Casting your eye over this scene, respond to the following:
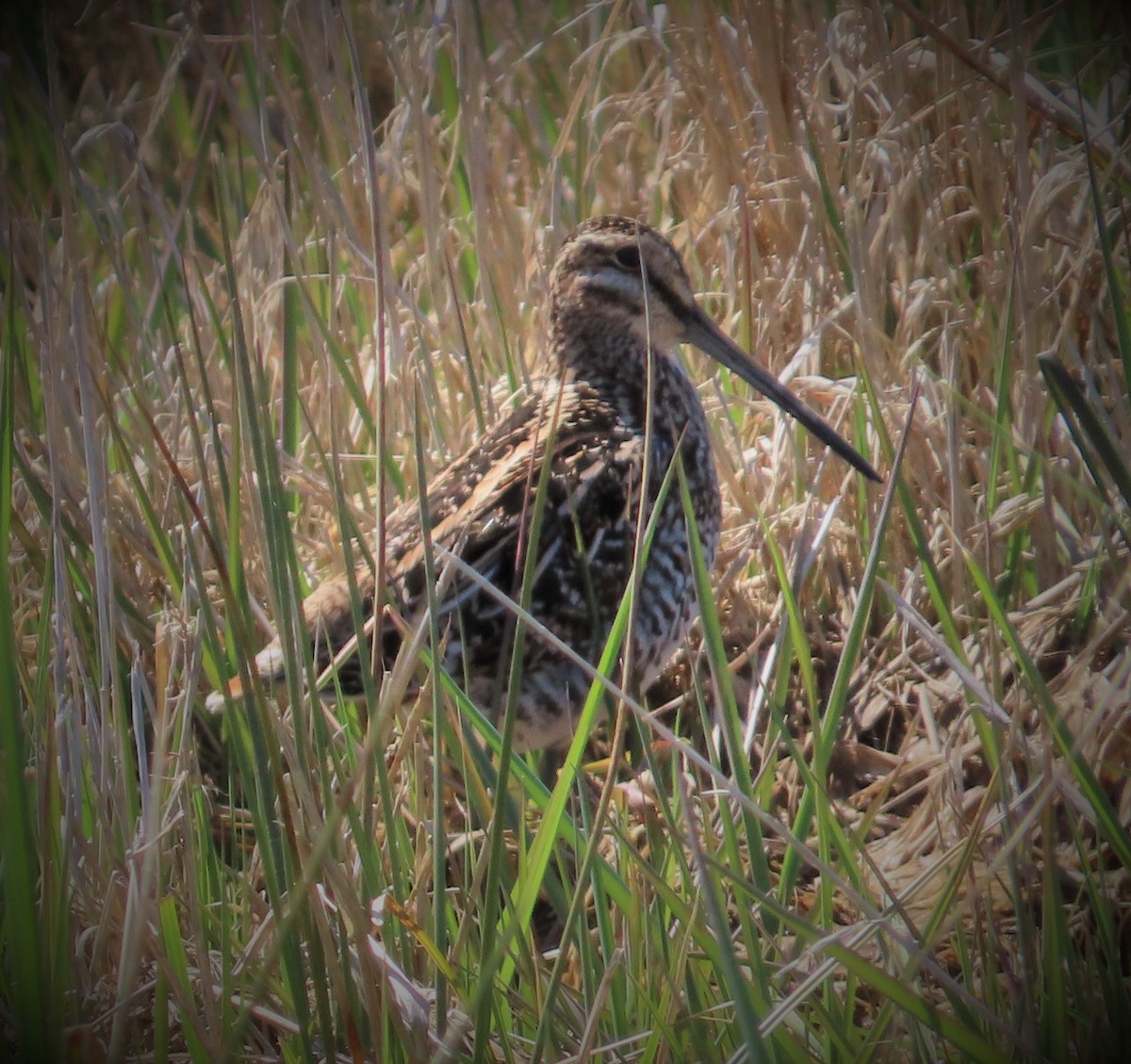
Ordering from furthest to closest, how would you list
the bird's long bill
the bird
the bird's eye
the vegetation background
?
1. the bird's eye
2. the bird's long bill
3. the bird
4. the vegetation background

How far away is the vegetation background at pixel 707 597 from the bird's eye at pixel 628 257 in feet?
1.13

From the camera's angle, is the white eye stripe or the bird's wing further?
the white eye stripe

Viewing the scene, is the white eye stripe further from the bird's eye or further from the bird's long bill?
the bird's long bill

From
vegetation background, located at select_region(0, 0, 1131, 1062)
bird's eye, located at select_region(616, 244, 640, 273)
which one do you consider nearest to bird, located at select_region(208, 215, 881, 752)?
bird's eye, located at select_region(616, 244, 640, 273)

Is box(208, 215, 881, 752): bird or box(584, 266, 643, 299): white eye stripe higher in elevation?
box(584, 266, 643, 299): white eye stripe

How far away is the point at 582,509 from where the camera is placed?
224 cm

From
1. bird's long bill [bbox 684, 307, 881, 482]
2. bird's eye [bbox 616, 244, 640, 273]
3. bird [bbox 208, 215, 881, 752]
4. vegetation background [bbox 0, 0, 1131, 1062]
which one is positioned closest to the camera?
vegetation background [bbox 0, 0, 1131, 1062]

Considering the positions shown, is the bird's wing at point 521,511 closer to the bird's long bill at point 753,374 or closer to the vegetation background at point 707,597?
the vegetation background at point 707,597

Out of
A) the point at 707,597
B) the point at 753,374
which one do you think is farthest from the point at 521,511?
the point at 707,597

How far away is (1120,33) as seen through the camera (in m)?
2.44

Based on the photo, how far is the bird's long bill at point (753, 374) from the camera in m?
2.27

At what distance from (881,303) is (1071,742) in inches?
57.5

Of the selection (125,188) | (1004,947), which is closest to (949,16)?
(125,188)

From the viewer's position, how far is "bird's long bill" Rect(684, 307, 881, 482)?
2.27 meters
